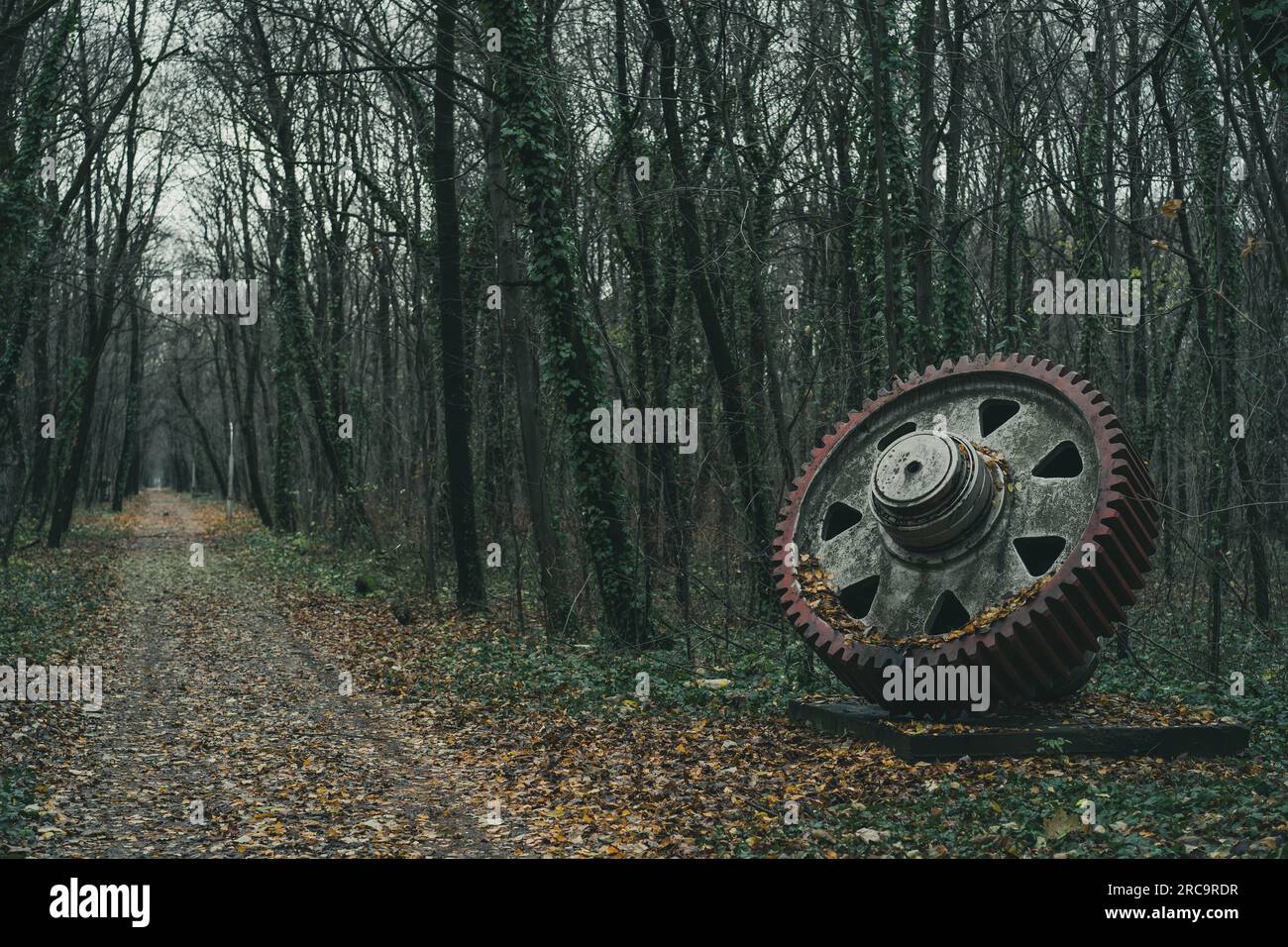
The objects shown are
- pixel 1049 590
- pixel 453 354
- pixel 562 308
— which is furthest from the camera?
pixel 453 354

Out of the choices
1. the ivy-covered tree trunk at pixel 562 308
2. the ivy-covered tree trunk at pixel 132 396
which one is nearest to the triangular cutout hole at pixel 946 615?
the ivy-covered tree trunk at pixel 562 308

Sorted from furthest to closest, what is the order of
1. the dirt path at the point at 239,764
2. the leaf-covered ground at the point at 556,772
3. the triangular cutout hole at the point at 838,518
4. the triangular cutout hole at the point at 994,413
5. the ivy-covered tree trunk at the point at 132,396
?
1. the ivy-covered tree trunk at the point at 132,396
2. the triangular cutout hole at the point at 838,518
3. the triangular cutout hole at the point at 994,413
4. the dirt path at the point at 239,764
5. the leaf-covered ground at the point at 556,772

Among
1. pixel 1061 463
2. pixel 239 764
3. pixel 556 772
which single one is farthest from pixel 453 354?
pixel 1061 463

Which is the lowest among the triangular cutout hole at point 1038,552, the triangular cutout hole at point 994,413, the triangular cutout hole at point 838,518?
the triangular cutout hole at point 1038,552

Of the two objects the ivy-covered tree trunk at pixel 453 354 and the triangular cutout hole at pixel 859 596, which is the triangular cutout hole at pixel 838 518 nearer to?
the triangular cutout hole at pixel 859 596

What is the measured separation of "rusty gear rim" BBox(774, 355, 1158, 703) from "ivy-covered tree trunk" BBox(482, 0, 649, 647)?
431 cm

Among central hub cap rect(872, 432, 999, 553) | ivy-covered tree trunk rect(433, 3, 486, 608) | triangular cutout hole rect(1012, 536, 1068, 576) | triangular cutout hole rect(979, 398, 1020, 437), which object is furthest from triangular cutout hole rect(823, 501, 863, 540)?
ivy-covered tree trunk rect(433, 3, 486, 608)

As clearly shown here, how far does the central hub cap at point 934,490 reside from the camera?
8641 mm

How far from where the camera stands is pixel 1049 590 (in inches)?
318

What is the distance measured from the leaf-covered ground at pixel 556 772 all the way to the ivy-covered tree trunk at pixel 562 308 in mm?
908

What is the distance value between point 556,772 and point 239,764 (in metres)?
2.67

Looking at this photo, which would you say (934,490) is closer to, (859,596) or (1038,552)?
(1038,552)

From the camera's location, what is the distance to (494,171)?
1608cm
